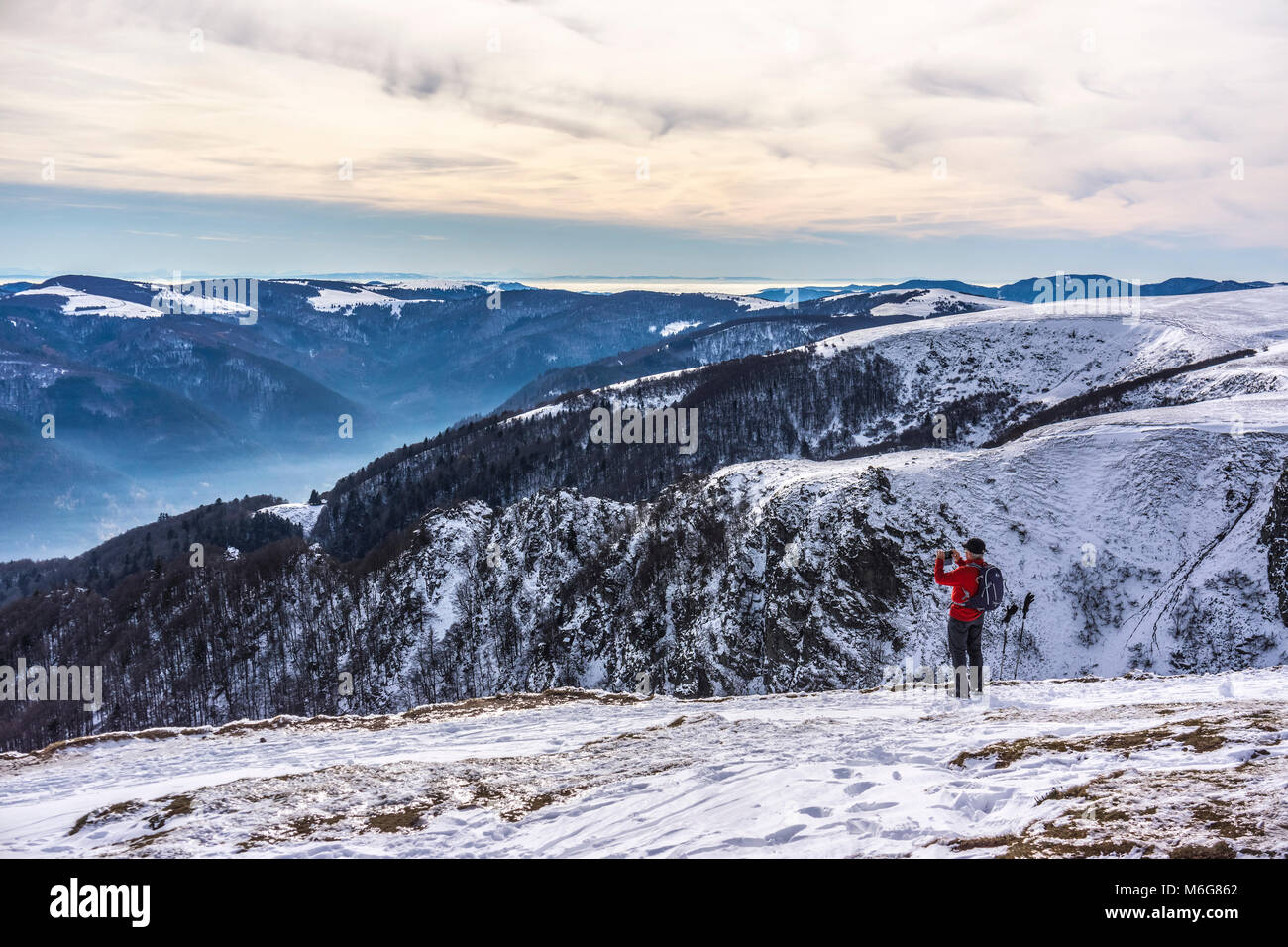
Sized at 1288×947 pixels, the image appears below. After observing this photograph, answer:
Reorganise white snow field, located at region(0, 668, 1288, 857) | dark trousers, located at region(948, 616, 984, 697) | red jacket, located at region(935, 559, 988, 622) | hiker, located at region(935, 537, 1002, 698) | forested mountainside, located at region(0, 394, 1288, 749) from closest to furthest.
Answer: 1. white snow field, located at region(0, 668, 1288, 857)
2. hiker, located at region(935, 537, 1002, 698)
3. red jacket, located at region(935, 559, 988, 622)
4. dark trousers, located at region(948, 616, 984, 697)
5. forested mountainside, located at region(0, 394, 1288, 749)

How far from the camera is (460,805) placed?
44.9 ft

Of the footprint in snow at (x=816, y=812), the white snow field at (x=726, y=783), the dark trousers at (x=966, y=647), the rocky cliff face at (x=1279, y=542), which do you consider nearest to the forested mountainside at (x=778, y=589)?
the rocky cliff face at (x=1279, y=542)

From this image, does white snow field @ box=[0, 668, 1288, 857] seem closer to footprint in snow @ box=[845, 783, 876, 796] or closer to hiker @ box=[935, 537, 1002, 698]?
footprint in snow @ box=[845, 783, 876, 796]

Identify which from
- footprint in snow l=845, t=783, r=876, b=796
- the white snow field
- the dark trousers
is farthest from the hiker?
footprint in snow l=845, t=783, r=876, b=796

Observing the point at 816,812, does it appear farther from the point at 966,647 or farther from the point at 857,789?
the point at 966,647

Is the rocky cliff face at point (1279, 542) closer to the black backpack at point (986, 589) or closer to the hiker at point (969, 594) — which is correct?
the hiker at point (969, 594)

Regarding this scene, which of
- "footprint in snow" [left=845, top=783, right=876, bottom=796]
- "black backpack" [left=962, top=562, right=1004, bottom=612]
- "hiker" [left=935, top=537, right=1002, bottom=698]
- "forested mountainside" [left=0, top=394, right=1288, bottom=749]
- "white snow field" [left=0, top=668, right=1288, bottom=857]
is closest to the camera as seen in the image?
"white snow field" [left=0, top=668, right=1288, bottom=857]

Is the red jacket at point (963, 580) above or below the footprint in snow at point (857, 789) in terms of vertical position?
above

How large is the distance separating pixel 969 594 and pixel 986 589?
1.85ft

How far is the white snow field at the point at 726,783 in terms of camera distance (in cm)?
1001

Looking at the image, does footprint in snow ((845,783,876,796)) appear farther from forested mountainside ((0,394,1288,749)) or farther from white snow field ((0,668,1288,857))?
forested mountainside ((0,394,1288,749))

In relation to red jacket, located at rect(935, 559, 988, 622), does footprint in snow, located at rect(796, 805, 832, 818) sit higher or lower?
lower

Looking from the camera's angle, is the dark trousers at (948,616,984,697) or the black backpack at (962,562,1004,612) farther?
the dark trousers at (948,616,984,697)

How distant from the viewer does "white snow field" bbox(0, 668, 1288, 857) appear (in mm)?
10008
